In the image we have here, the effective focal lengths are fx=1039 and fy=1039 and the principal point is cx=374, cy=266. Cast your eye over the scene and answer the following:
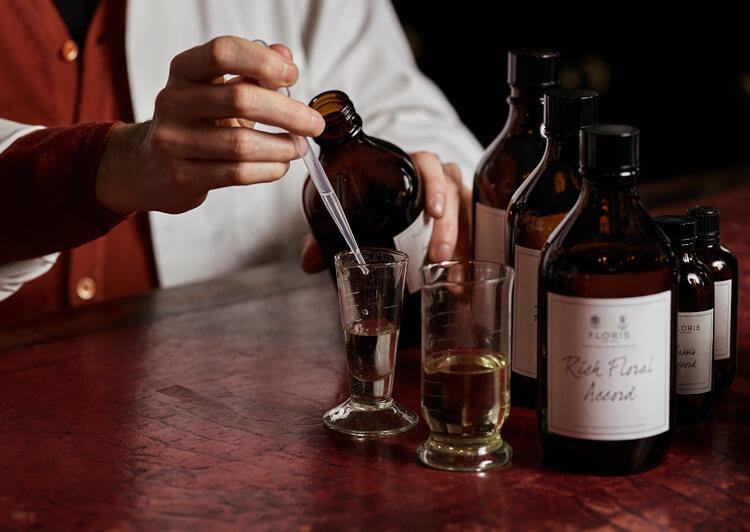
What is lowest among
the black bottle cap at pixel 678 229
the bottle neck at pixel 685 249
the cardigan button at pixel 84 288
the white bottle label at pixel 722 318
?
the cardigan button at pixel 84 288

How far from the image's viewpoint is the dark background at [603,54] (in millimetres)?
2412

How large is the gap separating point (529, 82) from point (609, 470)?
1.16 feet

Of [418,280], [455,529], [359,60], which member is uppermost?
[359,60]

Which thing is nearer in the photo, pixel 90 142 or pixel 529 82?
pixel 529 82

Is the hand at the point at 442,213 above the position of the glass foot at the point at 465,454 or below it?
above

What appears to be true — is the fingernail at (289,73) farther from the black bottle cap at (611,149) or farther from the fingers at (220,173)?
the black bottle cap at (611,149)

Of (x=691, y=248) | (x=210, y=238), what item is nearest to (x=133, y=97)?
(x=210, y=238)

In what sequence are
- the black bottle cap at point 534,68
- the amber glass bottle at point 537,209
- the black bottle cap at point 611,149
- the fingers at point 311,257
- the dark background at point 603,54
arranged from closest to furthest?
1. the black bottle cap at point 611,149
2. the amber glass bottle at point 537,209
3. the black bottle cap at point 534,68
4. the fingers at point 311,257
5. the dark background at point 603,54

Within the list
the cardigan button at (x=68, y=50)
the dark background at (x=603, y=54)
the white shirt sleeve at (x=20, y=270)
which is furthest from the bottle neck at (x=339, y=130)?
the dark background at (x=603, y=54)

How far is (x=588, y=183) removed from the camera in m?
0.69

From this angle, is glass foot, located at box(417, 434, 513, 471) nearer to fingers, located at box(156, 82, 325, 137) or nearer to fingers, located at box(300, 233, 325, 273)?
fingers, located at box(156, 82, 325, 137)

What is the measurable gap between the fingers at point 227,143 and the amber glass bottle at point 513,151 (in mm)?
199

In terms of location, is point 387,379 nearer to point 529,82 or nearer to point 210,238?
point 529,82

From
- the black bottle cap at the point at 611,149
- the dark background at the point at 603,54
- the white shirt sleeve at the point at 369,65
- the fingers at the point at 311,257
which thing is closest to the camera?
the black bottle cap at the point at 611,149
